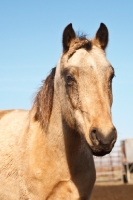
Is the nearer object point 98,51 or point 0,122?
point 98,51

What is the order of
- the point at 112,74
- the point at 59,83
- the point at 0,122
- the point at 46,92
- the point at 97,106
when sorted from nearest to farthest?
the point at 97,106, the point at 112,74, the point at 59,83, the point at 46,92, the point at 0,122

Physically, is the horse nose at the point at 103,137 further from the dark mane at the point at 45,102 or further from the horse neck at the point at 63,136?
the dark mane at the point at 45,102

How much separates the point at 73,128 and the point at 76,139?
37 centimetres

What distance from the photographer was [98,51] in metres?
5.14

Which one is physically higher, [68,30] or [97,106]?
[68,30]

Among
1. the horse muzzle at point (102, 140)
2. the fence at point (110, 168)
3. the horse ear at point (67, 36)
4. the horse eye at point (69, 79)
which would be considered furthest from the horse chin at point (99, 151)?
the fence at point (110, 168)

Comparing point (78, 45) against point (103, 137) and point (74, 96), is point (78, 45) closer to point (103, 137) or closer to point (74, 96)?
point (74, 96)

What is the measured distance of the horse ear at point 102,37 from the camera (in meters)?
5.42

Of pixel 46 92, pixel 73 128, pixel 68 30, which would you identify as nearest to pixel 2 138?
pixel 46 92

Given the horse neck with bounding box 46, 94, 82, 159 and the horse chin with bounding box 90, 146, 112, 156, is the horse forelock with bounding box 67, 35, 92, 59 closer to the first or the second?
the horse neck with bounding box 46, 94, 82, 159

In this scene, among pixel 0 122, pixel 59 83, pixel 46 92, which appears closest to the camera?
pixel 59 83

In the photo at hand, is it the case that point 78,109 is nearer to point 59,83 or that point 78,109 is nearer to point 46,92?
point 59,83

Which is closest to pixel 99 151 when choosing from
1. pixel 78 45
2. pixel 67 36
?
pixel 78 45

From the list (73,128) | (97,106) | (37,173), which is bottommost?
(37,173)
